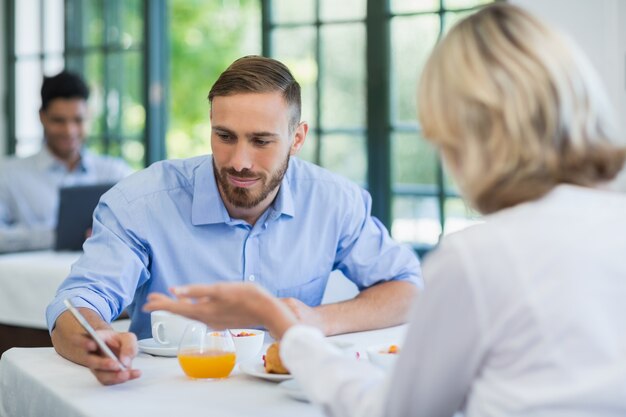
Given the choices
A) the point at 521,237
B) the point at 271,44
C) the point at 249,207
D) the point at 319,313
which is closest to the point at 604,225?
the point at 521,237

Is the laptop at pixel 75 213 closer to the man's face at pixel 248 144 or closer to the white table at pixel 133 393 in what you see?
the man's face at pixel 248 144

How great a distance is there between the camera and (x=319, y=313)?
1.84 metres

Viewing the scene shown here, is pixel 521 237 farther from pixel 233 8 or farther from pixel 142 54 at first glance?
pixel 233 8

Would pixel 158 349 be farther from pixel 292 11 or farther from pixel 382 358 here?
pixel 292 11

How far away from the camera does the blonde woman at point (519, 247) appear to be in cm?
97

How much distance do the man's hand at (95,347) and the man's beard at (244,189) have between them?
0.43 meters

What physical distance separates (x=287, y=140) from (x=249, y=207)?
6.8 inches

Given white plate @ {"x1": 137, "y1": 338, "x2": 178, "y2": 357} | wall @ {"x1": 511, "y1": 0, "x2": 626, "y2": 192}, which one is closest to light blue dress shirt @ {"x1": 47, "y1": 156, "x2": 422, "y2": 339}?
white plate @ {"x1": 137, "y1": 338, "x2": 178, "y2": 357}

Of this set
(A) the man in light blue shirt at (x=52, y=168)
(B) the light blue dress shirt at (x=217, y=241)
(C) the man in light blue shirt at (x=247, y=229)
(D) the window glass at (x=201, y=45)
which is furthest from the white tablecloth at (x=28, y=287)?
(D) the window glass at (x=201, y=45)

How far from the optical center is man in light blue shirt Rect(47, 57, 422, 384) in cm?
189

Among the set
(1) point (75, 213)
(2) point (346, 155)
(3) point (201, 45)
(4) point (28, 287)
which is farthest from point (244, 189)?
(3) point (201, 45)

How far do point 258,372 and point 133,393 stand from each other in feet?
0.65

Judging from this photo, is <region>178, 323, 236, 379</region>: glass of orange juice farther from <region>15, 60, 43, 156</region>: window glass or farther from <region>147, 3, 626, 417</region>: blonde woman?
<region>15, 60, 43, 156</region>: window glass

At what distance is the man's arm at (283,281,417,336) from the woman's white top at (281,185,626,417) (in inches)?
30.1
